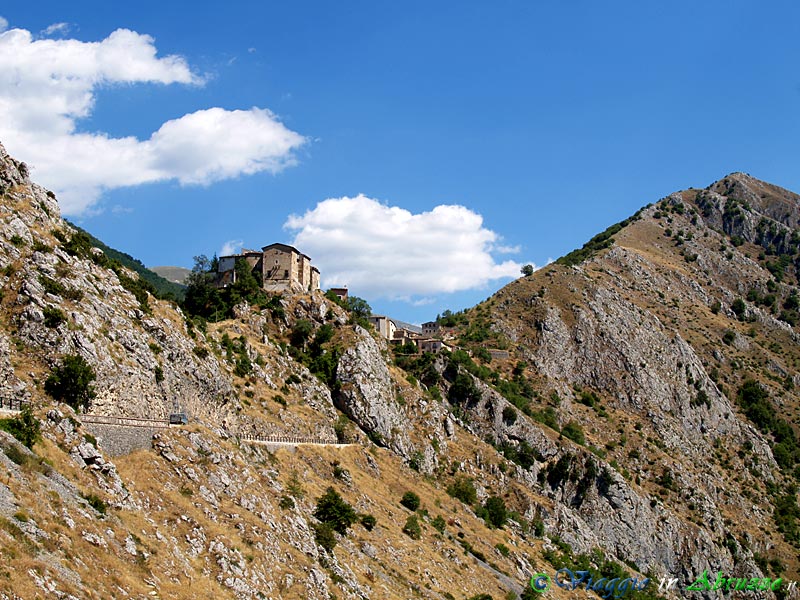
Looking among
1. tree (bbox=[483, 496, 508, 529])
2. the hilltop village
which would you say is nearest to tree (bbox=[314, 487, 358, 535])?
tree (bbox=[483, 496, 508, 529])

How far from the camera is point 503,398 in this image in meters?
126

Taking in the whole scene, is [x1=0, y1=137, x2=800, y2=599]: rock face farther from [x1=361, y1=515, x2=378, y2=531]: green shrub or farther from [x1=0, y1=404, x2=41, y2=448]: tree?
[x1=0, y1=404, x2=41, y2=448]: tree

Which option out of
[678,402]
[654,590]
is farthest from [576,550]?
[678,402]

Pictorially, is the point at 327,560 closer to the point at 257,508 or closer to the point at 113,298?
the point at 257,508

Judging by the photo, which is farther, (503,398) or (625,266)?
(625,266)

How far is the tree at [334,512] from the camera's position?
63281mm

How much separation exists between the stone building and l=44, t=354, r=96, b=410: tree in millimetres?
54435

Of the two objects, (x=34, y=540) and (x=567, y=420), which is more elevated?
(x=567, y=420)

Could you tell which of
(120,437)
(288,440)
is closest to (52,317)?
(120,437)

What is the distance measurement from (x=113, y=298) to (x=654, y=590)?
281 feet

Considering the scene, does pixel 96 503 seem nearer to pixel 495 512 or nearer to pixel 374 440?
pixel 374 440

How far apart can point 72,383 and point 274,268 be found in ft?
190

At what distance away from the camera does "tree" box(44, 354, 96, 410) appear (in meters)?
51.8

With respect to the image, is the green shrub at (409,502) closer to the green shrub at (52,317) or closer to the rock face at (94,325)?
the rock face at (94,325)
